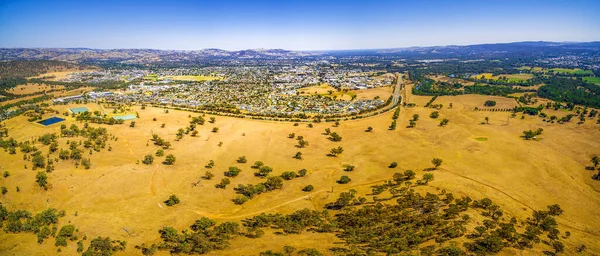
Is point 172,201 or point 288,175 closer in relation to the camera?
point 172,201

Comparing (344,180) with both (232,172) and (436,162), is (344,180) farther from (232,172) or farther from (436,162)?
(232,172)

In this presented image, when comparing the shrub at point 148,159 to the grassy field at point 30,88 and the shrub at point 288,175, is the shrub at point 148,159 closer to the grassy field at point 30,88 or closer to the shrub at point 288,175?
the shrub at point 288,175

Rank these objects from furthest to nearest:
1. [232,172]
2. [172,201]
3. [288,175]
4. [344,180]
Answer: [232,172]
[288,175]
[344,180]
[172,201]

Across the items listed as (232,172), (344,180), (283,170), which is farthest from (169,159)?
(344,180)

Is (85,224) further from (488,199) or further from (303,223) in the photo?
(488,199)

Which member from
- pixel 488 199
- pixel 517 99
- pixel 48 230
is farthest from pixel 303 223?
pixel 517 99

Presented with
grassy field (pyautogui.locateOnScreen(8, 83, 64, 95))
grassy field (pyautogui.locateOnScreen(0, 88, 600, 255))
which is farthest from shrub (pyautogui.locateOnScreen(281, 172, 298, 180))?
grassy field (pyautogui.locateOnScreen(8, 83, 64, 95))

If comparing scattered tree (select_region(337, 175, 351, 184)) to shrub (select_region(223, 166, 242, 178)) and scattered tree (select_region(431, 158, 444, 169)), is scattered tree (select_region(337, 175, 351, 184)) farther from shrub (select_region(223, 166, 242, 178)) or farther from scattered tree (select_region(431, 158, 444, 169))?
shrub (select_region(223, 166, 242, 178))

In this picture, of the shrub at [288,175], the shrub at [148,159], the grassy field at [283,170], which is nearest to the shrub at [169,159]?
the grassy field at [283,170]
